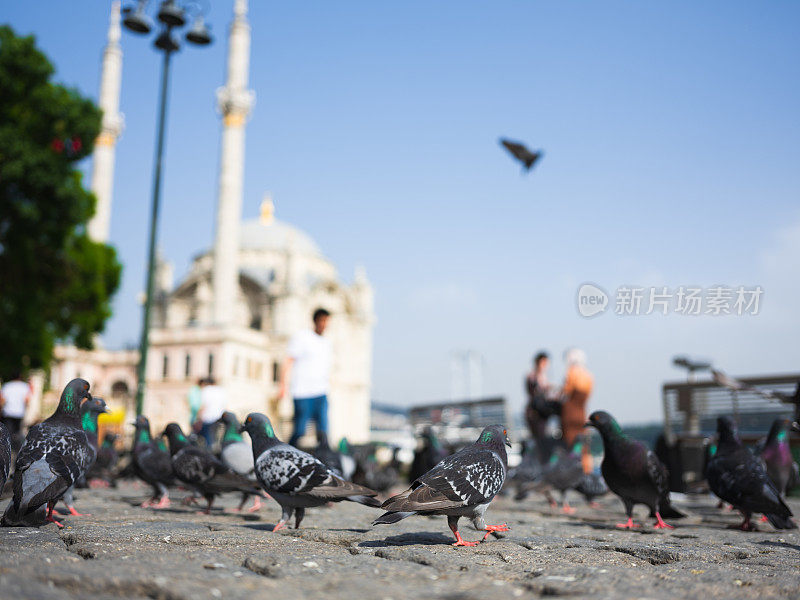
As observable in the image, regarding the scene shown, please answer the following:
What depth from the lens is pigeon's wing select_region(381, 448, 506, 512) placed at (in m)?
3.95

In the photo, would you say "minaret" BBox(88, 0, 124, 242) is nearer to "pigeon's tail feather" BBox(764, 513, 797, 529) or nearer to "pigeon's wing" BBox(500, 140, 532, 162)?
"pigeon's wing" BBox(500, 140, 532, 162)

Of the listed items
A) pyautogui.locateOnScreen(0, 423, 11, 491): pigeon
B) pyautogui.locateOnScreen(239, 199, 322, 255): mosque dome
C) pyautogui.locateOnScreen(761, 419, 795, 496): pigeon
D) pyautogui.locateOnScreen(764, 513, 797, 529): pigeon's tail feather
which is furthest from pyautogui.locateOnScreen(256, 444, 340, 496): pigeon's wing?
pyautogui.locateOnScreen(239, 199, 322, 255): mosque dome

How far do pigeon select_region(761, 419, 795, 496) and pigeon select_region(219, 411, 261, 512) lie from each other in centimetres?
466

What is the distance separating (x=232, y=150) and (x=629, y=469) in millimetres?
47909

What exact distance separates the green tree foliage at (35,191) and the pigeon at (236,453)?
1335cm

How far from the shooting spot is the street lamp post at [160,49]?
13.3 meters

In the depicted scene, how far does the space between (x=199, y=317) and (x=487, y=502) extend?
202ft

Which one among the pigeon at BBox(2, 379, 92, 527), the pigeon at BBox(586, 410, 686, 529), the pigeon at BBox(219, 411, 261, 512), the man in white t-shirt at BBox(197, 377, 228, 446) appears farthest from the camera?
the man in white t-shirt at BBox(197, 377, 228, 446)

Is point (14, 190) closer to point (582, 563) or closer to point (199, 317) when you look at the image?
point (582, 563)

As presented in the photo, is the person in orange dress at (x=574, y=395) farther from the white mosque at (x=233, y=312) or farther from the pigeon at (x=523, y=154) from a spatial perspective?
the white mosque at (x=233, y=312)

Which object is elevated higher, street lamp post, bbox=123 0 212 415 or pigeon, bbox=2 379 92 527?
street lamp post, bbox=123 0 212 415

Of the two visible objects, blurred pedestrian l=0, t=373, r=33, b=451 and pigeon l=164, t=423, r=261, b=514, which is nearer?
pigeon l=164, t=423, r=261, b=514

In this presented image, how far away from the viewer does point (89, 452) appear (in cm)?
489

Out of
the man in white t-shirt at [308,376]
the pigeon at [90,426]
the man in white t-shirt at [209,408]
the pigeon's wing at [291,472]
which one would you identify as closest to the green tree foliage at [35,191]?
the man in white t-shirt at [209,408]
